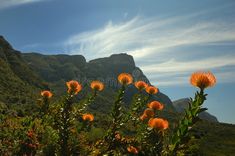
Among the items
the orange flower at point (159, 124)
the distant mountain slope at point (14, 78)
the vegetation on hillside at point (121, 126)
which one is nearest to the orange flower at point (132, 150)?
the vegetation on hillside at point (121, 126)

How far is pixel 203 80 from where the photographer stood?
630cm

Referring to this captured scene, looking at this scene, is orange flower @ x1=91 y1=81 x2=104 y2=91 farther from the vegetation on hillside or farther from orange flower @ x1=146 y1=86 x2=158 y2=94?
orange flower @ x1=146 y1=86 x2=158 y2=94

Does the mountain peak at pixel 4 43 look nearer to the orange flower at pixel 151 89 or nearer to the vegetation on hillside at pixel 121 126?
the vegetation on hillside at pixel 121 126

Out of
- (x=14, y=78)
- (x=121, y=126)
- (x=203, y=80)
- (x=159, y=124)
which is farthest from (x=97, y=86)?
(x=14, y=78)

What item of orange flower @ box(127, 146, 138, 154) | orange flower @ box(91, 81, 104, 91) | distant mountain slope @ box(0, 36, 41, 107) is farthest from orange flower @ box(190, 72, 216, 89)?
distant mountain slope @ box(0, 36, 41, 107)

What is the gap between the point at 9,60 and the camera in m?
159

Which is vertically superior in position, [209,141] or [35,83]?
[35,83]

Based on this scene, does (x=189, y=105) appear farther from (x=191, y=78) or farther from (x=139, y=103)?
(x=139, y=103)

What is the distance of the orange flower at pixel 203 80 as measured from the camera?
6.27 meters

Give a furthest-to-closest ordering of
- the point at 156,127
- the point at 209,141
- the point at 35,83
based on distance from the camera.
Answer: the point at 35,83
the point at 209,141
the point at 156,127

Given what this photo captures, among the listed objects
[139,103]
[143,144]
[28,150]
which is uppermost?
[139,103]

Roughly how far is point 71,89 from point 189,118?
344 centimetres

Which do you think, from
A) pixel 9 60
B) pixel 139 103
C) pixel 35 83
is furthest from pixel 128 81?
pixel 9 60

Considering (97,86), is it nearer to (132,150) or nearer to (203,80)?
(132,150)
